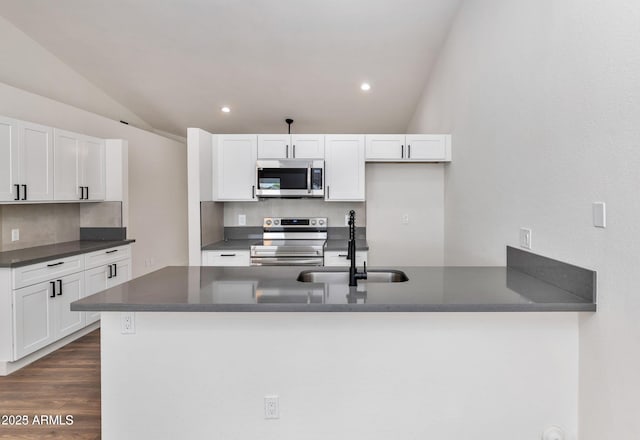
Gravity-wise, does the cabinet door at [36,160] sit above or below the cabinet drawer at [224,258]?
above

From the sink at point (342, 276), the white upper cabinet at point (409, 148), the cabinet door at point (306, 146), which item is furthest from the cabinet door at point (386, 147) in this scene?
the sink at point (342, 276)

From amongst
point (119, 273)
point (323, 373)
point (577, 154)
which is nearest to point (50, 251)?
point (119, 273)

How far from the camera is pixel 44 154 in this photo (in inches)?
133

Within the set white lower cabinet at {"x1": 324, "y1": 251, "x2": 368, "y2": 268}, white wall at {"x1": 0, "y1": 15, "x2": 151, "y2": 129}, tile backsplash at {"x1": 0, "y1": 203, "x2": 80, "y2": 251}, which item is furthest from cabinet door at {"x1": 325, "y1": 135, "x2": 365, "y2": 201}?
white wall at {"x1": 0, "y1": 15, "x2": 151, "y2": 129}

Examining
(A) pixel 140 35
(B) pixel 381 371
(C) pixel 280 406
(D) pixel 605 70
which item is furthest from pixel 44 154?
(D) pixel 605 70

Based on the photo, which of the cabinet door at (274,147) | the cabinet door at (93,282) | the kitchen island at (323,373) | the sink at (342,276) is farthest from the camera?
the cabinet door at (274,147)

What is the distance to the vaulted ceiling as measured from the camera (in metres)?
3.60

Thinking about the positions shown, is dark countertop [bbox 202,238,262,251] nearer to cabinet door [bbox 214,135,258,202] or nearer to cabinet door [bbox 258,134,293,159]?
cabinet door [bbox 214,135,258,202]

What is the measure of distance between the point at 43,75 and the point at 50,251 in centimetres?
224

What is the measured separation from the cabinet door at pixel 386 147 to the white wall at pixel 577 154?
1.04 meters

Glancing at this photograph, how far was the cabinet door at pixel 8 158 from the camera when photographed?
296cm

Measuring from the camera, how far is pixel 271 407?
1781mm

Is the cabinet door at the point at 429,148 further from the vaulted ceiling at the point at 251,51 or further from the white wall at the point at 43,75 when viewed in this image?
the white wall at the point at 43,75

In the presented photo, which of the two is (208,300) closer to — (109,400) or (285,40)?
(109,400)
